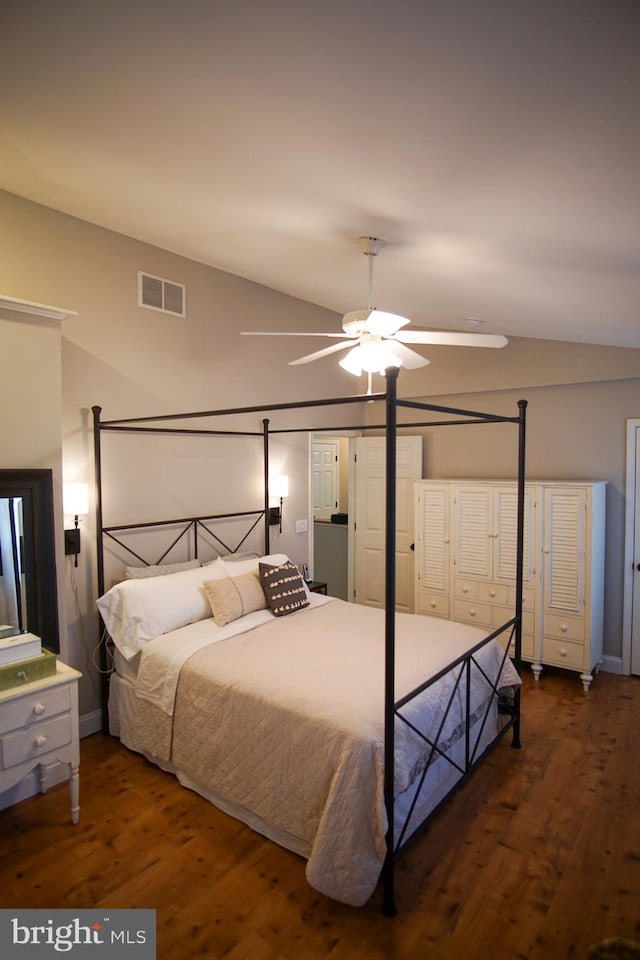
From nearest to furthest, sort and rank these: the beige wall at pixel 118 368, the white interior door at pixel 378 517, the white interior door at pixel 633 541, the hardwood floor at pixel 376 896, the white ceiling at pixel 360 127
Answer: the white ceiling at pixel 360 127 < the hardwood floor at pixel 376 896 < the beige wall at pixel 118 368 < the white interior door at pixel 633 541 < the white interior door at pixel 378 517

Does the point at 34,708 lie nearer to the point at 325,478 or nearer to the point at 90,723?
the point at 90,723

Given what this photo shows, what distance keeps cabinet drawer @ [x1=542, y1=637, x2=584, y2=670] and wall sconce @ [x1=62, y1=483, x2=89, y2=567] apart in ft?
12.0

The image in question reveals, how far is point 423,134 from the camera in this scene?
5.05ft

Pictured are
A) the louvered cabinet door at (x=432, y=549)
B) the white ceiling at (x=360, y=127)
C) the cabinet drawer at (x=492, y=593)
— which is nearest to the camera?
the white ceiling at (x=360, y=127)

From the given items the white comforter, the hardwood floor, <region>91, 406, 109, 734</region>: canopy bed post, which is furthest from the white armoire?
<region>91, 406, 109, 734</region>: canopy bed post

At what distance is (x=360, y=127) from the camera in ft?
5.20

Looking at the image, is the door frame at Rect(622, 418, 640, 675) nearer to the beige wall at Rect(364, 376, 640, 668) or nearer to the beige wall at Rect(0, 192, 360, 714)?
the beige wall at Rect(364, 376, 640, 668)

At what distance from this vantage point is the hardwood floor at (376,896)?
193 centimetres

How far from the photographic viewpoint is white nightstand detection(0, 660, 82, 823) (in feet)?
7.47

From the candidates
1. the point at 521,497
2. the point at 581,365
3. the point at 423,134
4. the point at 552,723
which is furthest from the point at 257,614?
the point at 581,365

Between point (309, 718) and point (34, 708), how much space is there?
1.26 metres

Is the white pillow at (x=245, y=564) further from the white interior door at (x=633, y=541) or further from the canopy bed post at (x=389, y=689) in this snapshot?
the white interior door at (x=633, y=541)

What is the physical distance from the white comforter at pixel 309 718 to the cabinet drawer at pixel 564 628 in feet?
4.37

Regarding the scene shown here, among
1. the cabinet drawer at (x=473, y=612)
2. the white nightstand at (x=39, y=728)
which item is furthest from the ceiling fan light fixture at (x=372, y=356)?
the cabinet drawer at (x=473, y=612)
